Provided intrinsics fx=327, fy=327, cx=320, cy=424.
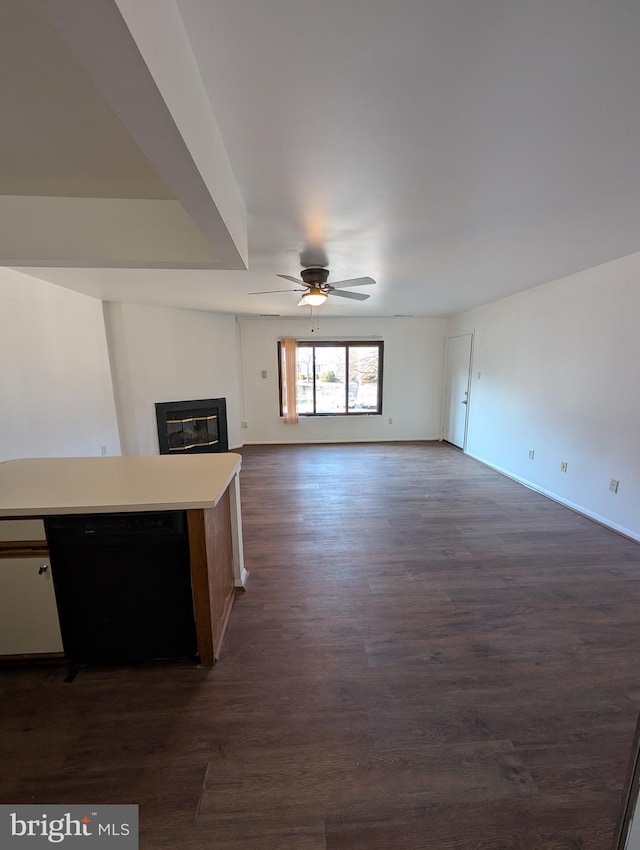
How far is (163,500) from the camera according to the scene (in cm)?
147

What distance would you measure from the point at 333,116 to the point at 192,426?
15.5 ft

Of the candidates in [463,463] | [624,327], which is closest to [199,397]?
[463,463]

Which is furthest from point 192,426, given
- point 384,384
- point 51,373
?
point 384,384

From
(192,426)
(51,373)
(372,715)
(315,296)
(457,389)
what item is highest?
(315,296)

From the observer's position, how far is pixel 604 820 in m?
1.09

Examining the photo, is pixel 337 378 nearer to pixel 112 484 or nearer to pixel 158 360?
pixel 158 360

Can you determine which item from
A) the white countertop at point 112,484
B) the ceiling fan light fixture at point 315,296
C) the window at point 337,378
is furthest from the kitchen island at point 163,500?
the window at point 337,378

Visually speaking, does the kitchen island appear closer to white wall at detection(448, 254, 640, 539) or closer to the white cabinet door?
the white cabinet door

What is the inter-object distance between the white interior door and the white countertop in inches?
180

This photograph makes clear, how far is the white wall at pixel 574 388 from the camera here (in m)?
2.83

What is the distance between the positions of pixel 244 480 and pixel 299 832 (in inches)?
135

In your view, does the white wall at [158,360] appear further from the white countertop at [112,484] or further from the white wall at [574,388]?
the white wall at [574,388]

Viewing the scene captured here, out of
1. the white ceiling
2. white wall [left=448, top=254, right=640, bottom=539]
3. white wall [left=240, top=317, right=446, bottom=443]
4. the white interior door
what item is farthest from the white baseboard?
the white ceiling

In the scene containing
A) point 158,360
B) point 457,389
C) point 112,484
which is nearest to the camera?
point 112,484
